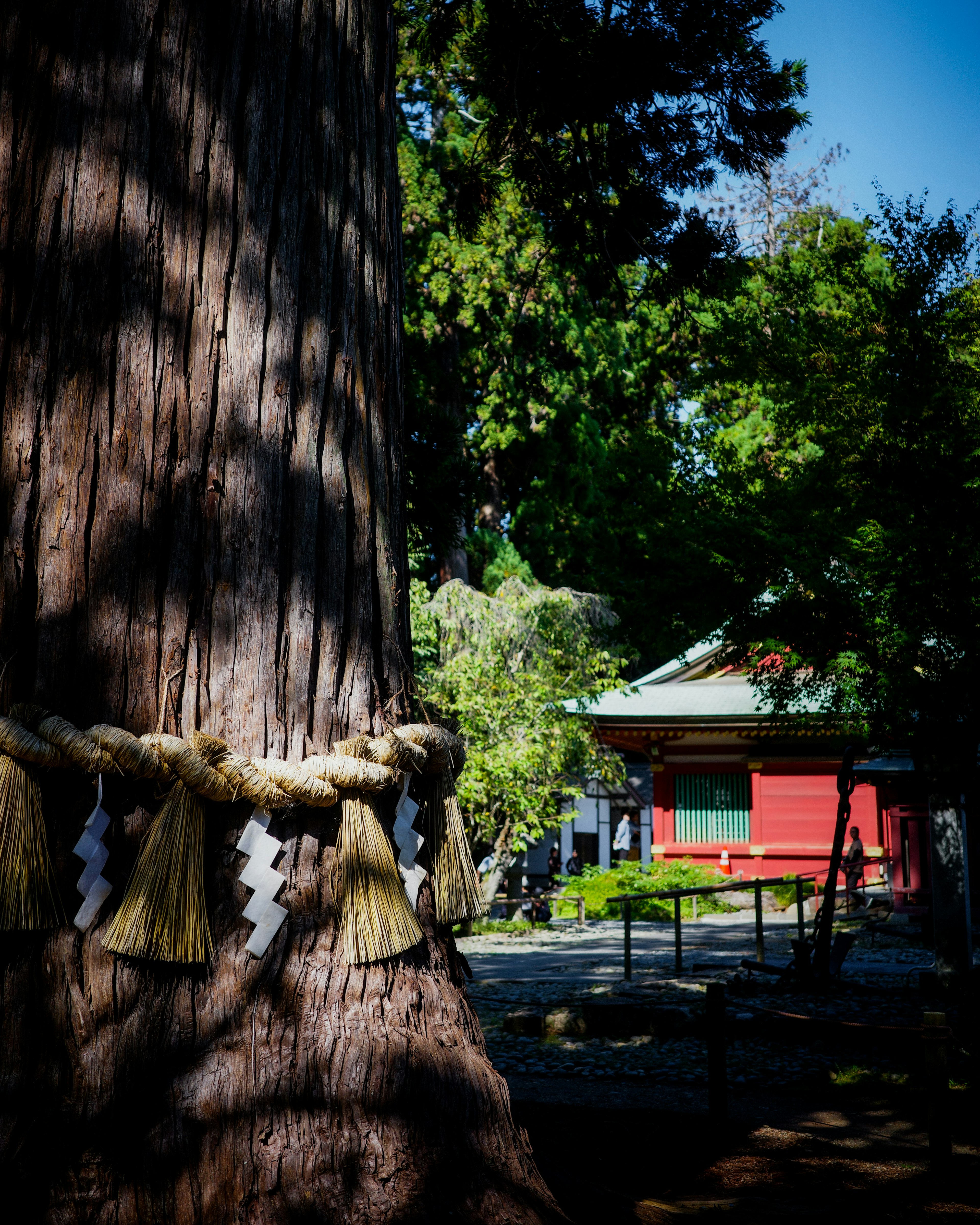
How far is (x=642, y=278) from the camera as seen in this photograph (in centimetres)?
679

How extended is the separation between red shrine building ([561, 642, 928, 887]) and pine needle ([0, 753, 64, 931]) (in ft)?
52.8

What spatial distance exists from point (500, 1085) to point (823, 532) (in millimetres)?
5956

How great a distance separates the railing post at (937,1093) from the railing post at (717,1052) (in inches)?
31.0

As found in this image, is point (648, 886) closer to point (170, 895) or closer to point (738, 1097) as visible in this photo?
point (738, 1097)

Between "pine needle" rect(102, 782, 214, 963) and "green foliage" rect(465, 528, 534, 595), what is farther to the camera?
"green foliage" rect(465, 528, 534, 595)

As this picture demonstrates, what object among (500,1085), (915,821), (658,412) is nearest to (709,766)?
(915,821)

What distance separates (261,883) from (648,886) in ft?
53.3

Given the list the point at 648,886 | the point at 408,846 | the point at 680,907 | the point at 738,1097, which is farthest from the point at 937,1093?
the point at 648,886

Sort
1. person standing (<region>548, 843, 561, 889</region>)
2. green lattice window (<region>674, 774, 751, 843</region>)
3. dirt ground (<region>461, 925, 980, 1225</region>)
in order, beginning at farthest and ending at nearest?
person standing (<region>548, 843, 561, 889</region>), green lattice window (<region>674, 774, 751, 843</region>), dirt ground (<region>461, 925, 980, 1225</region>)

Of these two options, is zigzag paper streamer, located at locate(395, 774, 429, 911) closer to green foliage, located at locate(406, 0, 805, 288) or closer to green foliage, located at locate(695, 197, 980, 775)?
green foliage, located at locate(406, 0, 805, 288)

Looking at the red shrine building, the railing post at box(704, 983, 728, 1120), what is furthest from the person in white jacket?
the railing post at box(704, 983, 728, 1120)

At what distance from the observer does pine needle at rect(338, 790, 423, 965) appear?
5.62 ft

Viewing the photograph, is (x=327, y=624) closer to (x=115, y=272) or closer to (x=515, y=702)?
(x=115, y=272)

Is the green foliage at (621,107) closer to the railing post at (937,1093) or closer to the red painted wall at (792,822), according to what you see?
the railing post at (937,1093)
